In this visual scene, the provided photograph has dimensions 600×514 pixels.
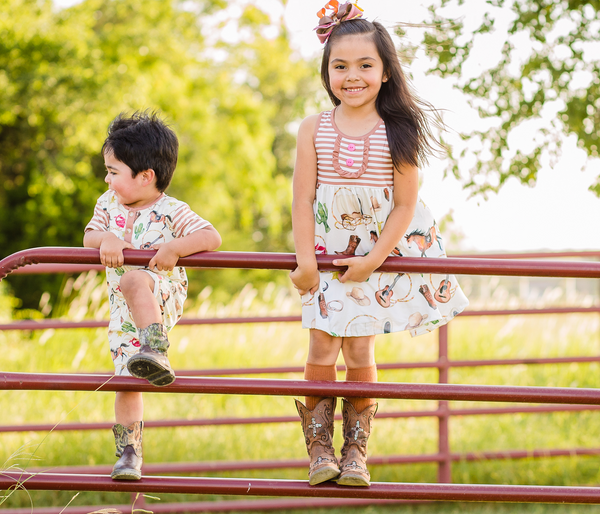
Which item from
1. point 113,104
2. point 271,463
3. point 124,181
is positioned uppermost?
point 113,104

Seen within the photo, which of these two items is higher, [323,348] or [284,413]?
[323,348]

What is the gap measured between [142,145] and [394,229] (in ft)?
2.84

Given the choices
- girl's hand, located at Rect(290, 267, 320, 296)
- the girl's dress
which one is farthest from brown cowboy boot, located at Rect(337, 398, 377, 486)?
girl's hand, located at Rect(290, 267, 320, 296)

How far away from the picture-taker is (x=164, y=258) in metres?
1.83

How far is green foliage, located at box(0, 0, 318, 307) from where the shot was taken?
880 cm

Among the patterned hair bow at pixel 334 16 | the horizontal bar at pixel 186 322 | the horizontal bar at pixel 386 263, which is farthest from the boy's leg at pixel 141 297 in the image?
the horizontal bar at pixel 186 322

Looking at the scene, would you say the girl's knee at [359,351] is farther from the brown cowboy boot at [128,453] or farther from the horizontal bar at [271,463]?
the horizontal bar at [271,463]

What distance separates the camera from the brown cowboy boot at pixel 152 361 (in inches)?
70.2

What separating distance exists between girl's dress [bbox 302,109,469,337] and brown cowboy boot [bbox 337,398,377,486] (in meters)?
0.26

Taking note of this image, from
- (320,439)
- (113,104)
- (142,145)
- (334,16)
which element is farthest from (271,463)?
(113,104)

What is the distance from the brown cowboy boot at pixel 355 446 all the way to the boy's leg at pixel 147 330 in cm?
57

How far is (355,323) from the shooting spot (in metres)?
1.97

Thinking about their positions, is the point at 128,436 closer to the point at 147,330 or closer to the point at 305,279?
the point at 147,330

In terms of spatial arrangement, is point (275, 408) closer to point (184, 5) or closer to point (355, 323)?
point (355, 323)
